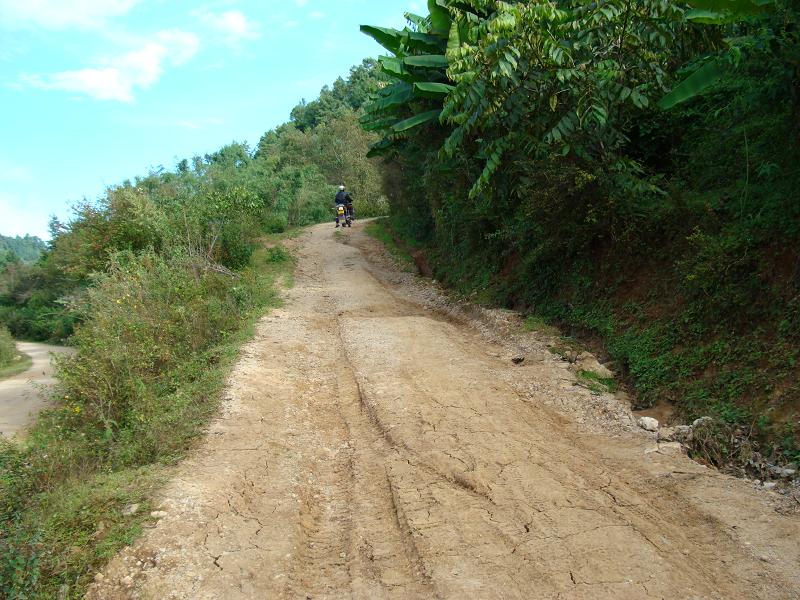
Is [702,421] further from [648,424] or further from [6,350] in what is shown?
[6,350]

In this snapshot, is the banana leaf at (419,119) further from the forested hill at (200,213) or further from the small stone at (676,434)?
the small stone at (676,434)

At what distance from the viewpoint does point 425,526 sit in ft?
15.5

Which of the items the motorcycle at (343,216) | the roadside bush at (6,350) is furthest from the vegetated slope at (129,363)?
the roadside bush at (6,350)

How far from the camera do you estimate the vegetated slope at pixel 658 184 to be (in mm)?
6246

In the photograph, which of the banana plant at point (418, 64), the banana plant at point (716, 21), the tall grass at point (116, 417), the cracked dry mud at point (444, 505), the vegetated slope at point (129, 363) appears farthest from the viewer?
the banana plant at point (418, 64)

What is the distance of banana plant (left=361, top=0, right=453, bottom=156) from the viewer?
38.8 ft

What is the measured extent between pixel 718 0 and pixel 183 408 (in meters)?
7.44

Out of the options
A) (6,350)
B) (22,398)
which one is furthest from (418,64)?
(6,350)

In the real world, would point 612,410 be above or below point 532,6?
below

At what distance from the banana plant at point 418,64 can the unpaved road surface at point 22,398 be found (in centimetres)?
817

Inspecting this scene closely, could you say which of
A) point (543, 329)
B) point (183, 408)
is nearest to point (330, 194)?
point (543, 329)

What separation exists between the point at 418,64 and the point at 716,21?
6078 millimetres

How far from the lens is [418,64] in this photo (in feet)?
39.1

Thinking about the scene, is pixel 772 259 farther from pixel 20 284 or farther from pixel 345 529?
pixel 20 284
